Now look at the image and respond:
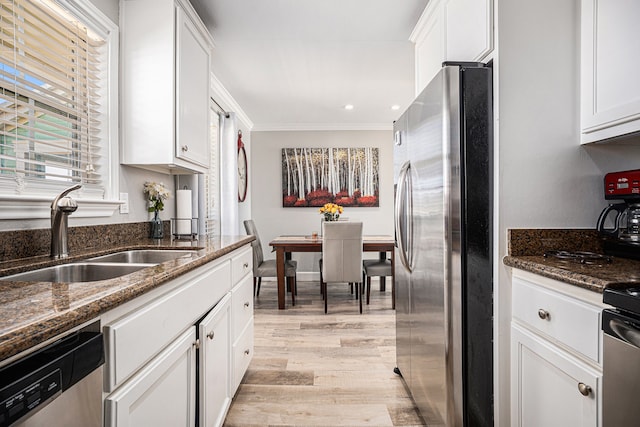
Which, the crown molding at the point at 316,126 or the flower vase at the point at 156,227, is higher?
the crown molding at the point at 316,126

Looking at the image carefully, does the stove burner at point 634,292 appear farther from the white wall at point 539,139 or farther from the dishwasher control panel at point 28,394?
the dishwasher control panel at point 28,394

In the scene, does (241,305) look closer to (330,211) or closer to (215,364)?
(215,364)

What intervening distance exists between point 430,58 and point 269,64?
61.4 inches

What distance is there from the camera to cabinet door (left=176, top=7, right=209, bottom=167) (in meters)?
2.04

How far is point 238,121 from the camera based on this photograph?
15.6 feet

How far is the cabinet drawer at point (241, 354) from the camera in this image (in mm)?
1925

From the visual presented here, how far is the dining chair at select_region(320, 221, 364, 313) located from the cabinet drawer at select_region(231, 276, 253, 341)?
150 centimetres

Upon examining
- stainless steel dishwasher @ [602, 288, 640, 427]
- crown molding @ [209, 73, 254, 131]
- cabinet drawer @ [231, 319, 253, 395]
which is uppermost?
crown molding @ [209, 73, 254, 131]

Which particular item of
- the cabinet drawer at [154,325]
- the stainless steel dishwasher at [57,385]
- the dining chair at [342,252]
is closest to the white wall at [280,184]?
the dining chair at [342,252]

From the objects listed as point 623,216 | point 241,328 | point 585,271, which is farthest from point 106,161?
point 623,216

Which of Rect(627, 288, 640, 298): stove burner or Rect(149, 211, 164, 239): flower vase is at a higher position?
Rect(149, 211, 164, 239): flower vase

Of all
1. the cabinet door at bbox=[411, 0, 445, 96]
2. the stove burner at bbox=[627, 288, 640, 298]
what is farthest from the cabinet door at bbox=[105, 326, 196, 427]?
the cabinet door at bbox=[411, 0, 445, 96]

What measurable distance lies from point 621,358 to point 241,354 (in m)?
1.78

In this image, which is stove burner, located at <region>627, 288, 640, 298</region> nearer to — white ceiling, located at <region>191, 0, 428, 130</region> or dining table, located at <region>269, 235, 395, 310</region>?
white ceiling, located at <region>191, 0, 428, 130</region>
